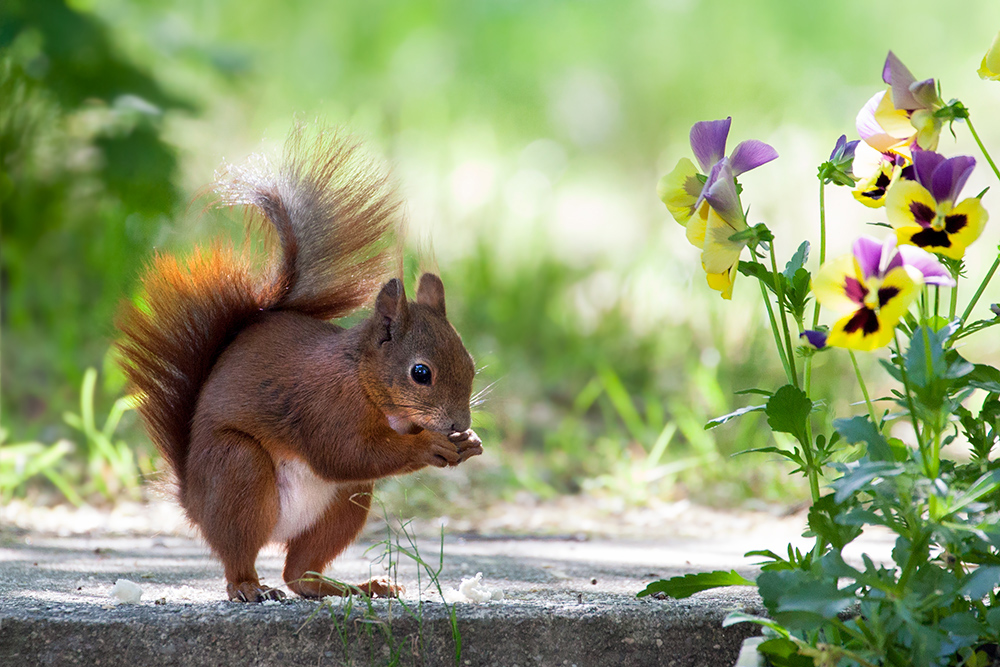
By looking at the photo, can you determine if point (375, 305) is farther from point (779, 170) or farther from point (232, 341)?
point (779, 170)

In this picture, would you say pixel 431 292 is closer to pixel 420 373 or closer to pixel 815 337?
pixel 420 373

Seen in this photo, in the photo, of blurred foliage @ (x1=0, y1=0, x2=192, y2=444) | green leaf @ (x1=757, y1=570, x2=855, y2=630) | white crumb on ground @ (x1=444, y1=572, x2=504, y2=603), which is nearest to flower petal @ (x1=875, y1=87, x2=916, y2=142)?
green leaf @ (x1=757, y1=570, x2=855, y2=630)

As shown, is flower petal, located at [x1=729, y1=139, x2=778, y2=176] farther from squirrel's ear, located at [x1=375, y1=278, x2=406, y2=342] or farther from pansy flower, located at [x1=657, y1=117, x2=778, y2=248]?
squirrel's ear, located at [x1=375, y1=278, x2=406, y2=342]

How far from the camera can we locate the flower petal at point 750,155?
4.58ft

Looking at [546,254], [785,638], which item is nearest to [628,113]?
[546,254]

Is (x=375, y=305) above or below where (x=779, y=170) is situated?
below

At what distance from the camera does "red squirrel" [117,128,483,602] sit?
1770mm

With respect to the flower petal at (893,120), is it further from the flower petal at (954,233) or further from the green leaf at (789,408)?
the green leaf at (789,408)

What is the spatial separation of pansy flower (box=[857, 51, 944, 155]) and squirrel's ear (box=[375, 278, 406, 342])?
2.87 feet

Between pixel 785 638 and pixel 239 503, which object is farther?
pixel 239 503

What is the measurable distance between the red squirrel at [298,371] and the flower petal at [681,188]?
1.88 feet

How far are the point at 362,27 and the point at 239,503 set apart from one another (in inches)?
263

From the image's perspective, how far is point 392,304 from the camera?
185 cm

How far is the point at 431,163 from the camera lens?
548 cm
